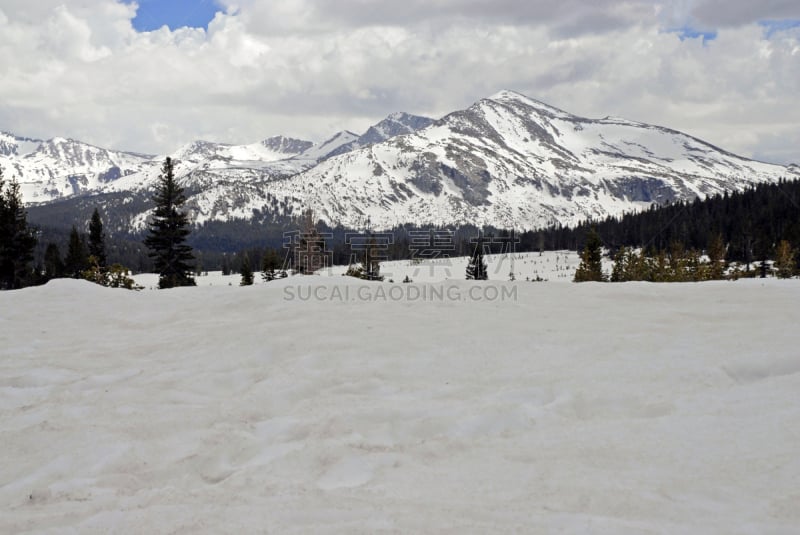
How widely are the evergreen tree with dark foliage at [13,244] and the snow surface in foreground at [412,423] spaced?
4344 centimetres

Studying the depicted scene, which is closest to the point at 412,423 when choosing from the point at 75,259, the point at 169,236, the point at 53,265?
the point at 169,236

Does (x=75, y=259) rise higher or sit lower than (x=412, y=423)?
higher

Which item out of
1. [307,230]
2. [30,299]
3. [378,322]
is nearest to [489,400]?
[378,322]

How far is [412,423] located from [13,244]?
180ft

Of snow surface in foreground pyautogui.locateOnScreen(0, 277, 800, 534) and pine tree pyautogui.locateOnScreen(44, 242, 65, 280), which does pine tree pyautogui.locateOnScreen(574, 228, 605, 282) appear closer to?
snow surface in foreground pyautogui.locateOnScreen(0, 277, 800, 534)

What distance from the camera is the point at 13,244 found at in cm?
4869

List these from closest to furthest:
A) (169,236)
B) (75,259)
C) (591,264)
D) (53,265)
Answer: (169,236), (75,259), (591,264), (53,265)

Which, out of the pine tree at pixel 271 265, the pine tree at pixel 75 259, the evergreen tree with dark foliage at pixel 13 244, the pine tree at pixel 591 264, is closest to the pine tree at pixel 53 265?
the pine tree at pixel 75 259

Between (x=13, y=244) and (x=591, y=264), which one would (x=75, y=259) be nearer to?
(x=13, y=244)

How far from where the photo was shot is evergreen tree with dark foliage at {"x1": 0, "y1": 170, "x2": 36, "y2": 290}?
47.9m

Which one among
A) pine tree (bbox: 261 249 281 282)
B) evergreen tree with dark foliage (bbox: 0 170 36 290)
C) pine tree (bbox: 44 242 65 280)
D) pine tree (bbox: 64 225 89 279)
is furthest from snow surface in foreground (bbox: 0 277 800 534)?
pine tree (bbox: 44 242 65 280)

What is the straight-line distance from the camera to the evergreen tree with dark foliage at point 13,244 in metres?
47.9

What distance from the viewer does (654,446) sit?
609 cm

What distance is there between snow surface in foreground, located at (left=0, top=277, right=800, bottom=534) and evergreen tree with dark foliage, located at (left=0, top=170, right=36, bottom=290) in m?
43.4
